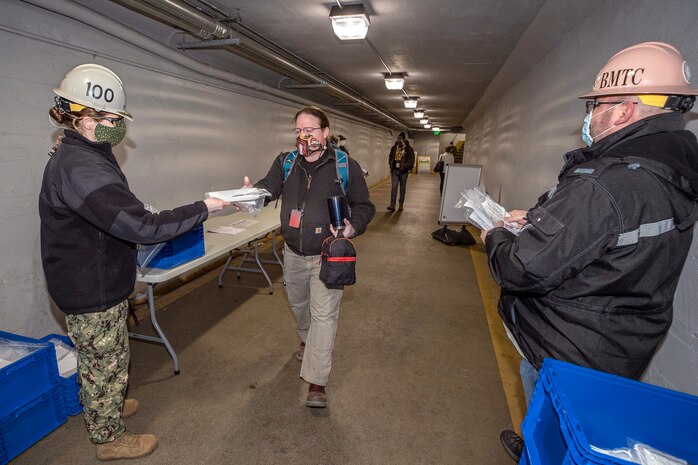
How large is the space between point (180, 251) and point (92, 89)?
1.26 m

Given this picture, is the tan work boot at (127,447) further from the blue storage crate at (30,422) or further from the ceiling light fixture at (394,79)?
the ceiling light fixture at (394,79)

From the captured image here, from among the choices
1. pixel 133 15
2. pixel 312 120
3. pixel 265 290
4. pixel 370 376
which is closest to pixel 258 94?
pixel 133 15

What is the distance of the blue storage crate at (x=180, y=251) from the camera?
2.36 m

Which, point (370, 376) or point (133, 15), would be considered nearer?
point (370, 376)

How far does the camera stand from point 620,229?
1.03 m

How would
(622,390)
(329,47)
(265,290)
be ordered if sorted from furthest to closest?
(329,47)
(265,290)
(622,390)

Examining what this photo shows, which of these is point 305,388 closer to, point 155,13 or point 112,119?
point 112,119

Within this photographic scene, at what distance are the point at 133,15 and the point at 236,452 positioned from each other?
375 cm

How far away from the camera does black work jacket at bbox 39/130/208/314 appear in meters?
1.40

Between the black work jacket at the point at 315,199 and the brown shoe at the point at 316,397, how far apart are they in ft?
2.96

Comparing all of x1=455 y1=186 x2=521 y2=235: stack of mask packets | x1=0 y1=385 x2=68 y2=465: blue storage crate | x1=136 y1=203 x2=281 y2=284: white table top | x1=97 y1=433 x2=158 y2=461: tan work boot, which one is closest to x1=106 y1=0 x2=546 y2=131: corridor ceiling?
x1=136 y1=203 x2=281 y2=284: white table top

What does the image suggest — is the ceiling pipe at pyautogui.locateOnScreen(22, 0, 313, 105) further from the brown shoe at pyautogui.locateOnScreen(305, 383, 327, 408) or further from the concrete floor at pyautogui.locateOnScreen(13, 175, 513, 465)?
the brown shoe at pyautogui.locateOnScreen(305, 383, 327, 408)

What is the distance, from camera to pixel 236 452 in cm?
188

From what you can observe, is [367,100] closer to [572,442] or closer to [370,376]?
[370,376]
